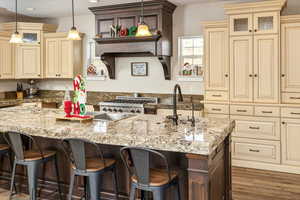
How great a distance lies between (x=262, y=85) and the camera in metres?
4.39

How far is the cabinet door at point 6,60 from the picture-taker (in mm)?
5859

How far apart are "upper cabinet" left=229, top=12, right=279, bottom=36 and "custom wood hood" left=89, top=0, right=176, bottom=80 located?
122 centimetres

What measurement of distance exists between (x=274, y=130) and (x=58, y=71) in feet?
14.4

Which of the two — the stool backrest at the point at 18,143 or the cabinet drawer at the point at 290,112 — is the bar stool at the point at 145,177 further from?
the cabinet drawer at the point at 290,112

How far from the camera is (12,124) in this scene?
115 inches

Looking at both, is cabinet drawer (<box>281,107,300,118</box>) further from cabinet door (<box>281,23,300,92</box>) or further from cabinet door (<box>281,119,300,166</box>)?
cabinet door (<box>281,23,300,92</box>)

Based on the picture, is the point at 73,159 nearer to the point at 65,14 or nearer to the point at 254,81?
the point at 254,81

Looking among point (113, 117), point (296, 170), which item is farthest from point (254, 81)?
point (113, 117)

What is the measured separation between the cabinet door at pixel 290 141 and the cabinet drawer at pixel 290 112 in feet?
0.24

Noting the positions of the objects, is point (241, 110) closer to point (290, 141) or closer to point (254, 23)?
point (290, 141)

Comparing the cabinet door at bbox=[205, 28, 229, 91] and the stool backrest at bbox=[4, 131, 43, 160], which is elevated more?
the cabinet door at bbox=[205, 28, 229, 91]

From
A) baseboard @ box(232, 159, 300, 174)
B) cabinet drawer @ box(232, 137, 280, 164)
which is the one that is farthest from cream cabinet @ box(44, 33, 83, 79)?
baseboard @ box(232, 159, 300, 174)

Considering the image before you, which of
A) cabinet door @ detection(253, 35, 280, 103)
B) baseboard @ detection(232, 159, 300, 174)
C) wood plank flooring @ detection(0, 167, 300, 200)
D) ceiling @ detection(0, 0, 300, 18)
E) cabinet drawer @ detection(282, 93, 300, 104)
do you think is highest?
ceiling @ detection(0, 0, 300, 18)

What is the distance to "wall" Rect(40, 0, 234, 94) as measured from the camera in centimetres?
528
